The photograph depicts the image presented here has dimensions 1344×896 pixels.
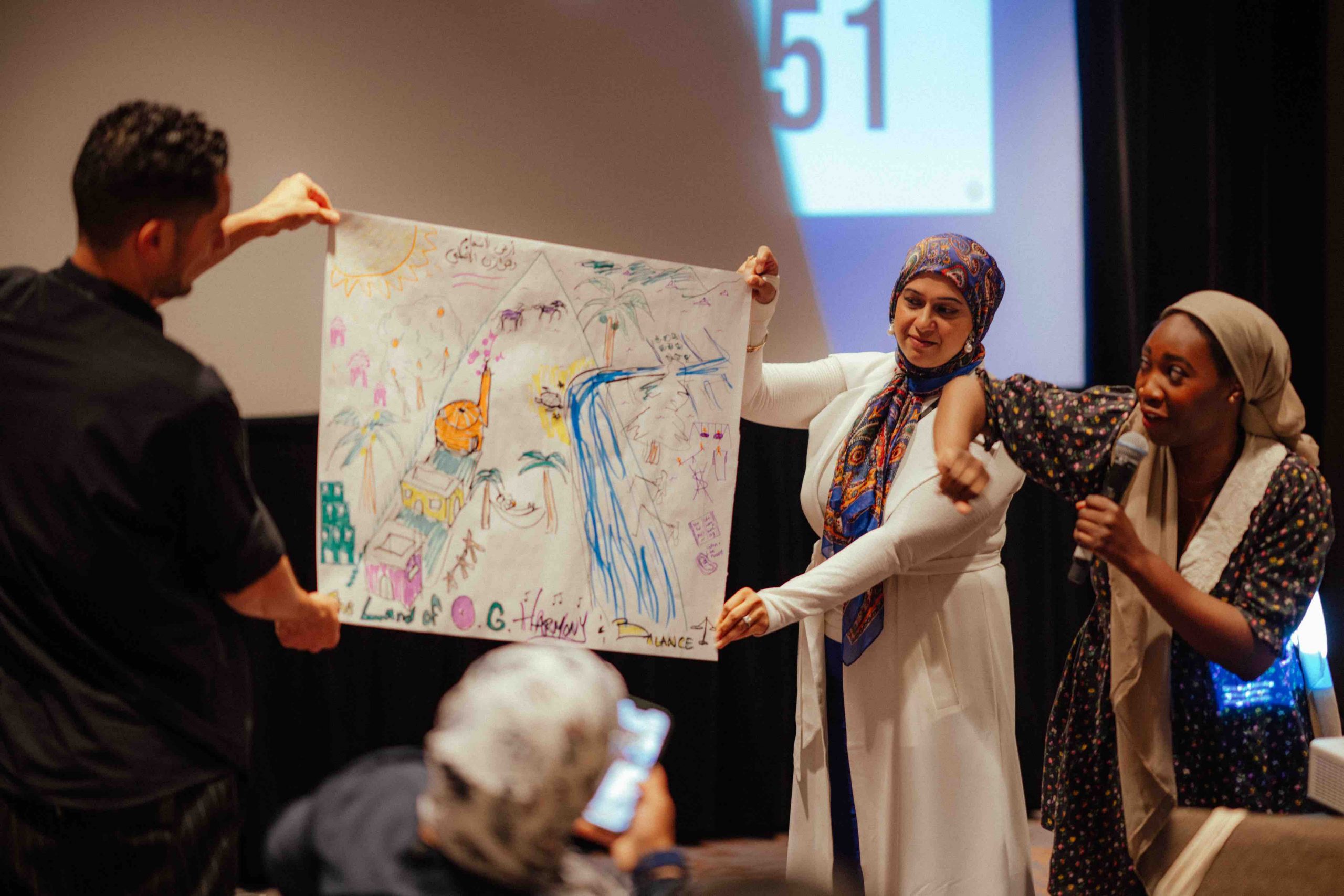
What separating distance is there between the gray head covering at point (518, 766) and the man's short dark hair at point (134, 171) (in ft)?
2.92

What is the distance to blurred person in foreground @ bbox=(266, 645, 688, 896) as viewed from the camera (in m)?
1.05

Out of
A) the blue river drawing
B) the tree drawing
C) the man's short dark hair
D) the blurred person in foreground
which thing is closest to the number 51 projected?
the blue river drawing

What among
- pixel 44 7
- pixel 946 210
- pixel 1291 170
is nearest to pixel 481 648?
pixel 946 210

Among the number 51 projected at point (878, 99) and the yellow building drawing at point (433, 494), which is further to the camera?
the number 51 projected at point (878, 99)

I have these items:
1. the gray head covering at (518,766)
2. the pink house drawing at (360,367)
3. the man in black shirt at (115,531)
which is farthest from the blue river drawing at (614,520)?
the gray head covering at (518,766)

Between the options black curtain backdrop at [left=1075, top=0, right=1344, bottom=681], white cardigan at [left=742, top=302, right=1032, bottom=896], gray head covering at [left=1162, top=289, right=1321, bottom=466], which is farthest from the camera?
black curtain backdrop at [left=1075, top=0, right=1344, bottom=681]

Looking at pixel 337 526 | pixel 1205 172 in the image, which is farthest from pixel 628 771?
pixel 1205 172

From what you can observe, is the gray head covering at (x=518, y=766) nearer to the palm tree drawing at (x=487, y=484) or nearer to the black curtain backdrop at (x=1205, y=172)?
the palm tree drawing at (x=487, y=484)

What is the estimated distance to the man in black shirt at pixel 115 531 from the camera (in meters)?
1.49

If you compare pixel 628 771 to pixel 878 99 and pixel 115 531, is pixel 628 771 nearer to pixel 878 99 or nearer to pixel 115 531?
pixel 115 531

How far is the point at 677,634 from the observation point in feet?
7.70

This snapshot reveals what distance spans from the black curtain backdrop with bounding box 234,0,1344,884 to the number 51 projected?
1.44 ft

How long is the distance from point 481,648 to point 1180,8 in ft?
10.5

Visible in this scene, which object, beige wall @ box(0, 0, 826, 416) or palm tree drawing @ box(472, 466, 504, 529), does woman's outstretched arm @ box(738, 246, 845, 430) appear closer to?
palm tree drawing @ box(472, 466, 504, 529)
